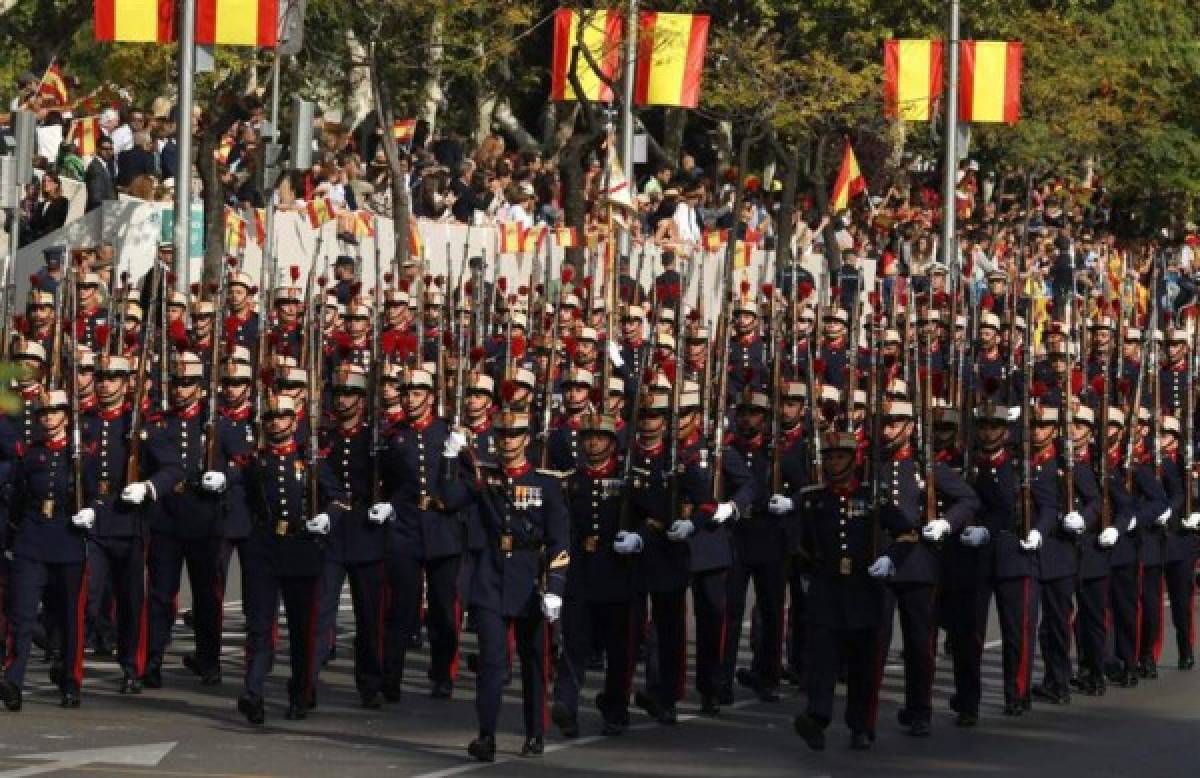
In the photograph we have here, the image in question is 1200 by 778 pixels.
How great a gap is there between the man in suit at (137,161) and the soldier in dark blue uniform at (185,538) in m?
14.3

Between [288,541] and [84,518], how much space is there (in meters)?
1.05

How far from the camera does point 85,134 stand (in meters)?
34.1

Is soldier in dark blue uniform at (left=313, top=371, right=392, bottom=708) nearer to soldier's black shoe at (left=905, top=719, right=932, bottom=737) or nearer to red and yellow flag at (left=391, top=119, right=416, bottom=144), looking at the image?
soldier's black shoe at (left=905, top=719, right=932, bottom=737)

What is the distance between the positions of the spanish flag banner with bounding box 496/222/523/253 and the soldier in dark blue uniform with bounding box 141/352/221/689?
1584cm

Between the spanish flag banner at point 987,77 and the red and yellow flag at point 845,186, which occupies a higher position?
the spanish flag banner at point 987,77

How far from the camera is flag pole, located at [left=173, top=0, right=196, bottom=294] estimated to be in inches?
1128

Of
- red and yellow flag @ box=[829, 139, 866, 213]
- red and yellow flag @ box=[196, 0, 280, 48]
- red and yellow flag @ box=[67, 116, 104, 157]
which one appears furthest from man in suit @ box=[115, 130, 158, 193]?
red and yellow flag @ box=[829, 139, 866, 213]

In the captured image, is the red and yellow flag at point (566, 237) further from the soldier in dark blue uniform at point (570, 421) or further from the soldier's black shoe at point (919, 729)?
the soldier's black shoe at point (919, 729)

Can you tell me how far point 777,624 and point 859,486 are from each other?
6.47ft

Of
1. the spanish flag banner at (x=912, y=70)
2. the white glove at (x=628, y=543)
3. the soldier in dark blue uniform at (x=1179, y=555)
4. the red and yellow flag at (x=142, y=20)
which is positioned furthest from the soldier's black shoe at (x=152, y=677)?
the spanish flag banner at (x=912, y=70)

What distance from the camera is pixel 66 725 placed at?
649 inches

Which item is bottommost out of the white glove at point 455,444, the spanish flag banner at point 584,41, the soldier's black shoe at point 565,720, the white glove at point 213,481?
the soldier's black shoe at point 565,720

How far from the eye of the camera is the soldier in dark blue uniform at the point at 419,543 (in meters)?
17.5

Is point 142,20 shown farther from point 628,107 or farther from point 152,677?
point 152,677
